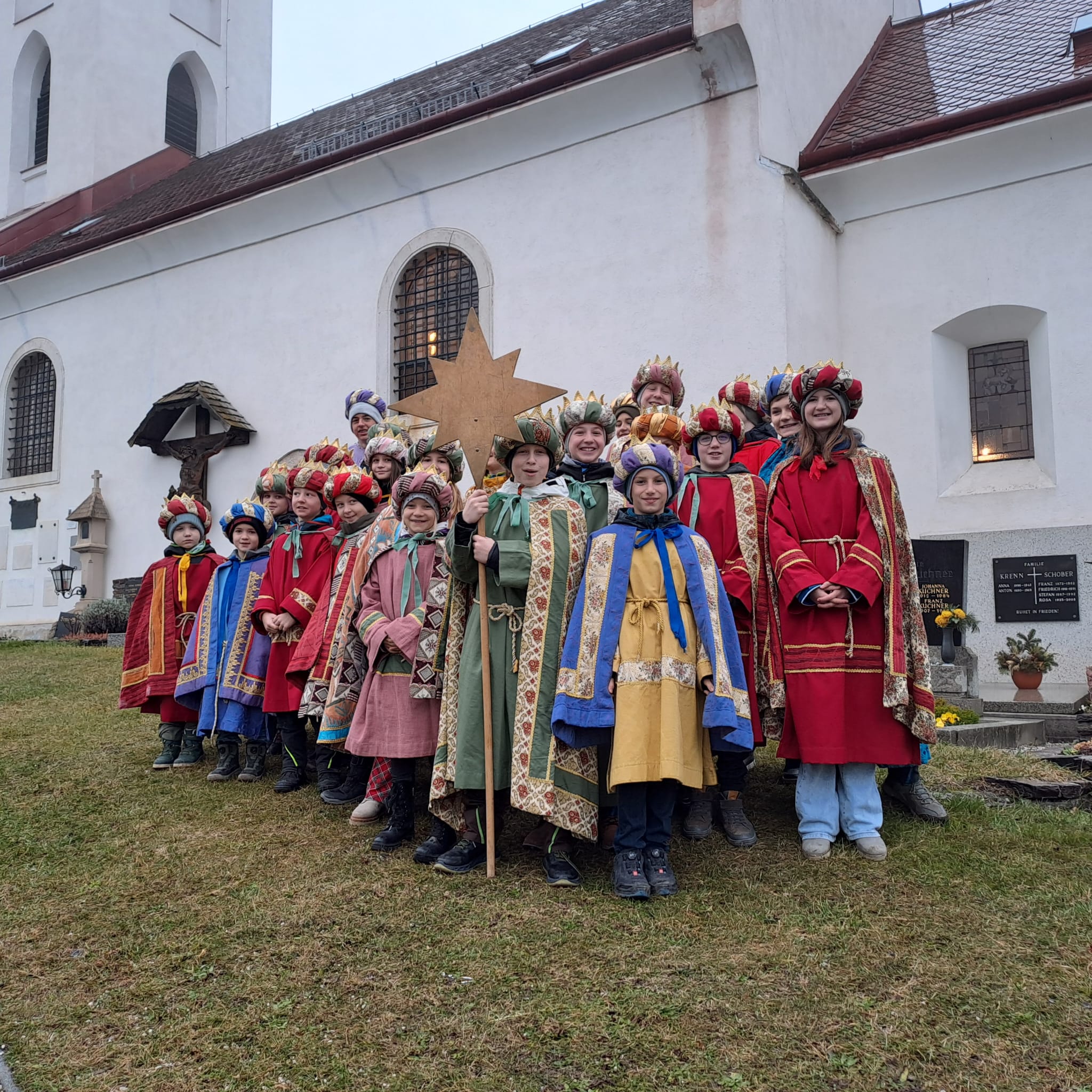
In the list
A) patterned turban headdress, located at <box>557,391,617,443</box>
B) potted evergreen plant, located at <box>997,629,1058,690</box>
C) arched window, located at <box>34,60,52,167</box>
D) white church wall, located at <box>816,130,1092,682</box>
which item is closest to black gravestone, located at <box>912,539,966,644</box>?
potted evergreen plant, located at <box>997,629,1058,690</box>

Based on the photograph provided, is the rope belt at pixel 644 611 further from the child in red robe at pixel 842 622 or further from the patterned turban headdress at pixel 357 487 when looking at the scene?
the patterned turban headdress at pixel 357 487

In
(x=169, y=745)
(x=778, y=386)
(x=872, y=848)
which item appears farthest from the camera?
(x=169, y=745)

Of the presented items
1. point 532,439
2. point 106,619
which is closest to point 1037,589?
point 532,439

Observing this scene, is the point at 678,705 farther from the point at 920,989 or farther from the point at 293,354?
the point at 293,354

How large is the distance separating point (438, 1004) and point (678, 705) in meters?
1.39

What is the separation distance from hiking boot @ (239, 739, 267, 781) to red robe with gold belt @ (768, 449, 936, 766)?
3325mm

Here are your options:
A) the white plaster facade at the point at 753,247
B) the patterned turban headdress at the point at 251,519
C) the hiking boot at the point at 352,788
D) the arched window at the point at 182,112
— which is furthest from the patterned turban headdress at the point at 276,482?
the arched window at the point at 182,112

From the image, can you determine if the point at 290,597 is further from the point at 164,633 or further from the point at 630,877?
the point at 630,877

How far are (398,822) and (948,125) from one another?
373 inches

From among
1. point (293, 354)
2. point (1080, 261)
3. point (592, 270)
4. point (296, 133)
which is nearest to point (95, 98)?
point (296, 133)

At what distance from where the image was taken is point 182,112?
893 inches

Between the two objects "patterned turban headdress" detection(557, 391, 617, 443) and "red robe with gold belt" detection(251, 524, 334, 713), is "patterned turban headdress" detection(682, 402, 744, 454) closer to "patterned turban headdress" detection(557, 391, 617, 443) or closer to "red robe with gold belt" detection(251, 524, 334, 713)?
"patterned turban headdress" detection(557, 391, 617, 443)

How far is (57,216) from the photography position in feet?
67.4

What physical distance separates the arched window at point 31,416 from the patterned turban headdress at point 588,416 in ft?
53.0
